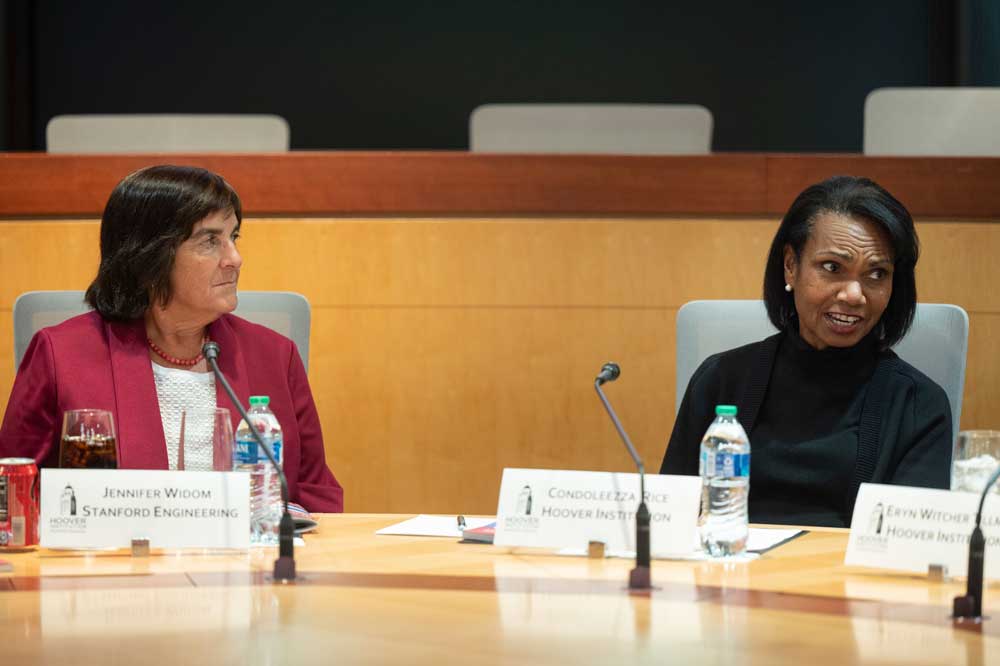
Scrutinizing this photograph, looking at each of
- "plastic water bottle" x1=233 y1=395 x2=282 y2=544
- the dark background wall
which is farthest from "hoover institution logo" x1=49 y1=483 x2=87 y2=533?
the dark background wall

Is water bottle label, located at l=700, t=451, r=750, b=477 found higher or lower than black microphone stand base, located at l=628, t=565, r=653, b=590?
higher

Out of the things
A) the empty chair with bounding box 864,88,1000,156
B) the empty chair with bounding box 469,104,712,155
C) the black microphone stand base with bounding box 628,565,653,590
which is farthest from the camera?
the empty chair with bounding box 469,104,712,155

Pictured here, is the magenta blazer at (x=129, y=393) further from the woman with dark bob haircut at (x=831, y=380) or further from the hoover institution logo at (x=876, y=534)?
the hoover institution logo at (x=876, y=534)

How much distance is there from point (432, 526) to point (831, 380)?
0.83m

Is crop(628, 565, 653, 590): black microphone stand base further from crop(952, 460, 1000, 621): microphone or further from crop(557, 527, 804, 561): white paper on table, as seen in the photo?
crop(952, 460, 1000, 621): microphone

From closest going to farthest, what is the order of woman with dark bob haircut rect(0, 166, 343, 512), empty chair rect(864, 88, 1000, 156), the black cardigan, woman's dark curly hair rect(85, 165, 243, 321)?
1. the black cardigan
2. woman with dark bob haircut rect(0, 166, 343, 512)
3. woman's dark curly hair rect(85, 165, 243, 321)
4. empty chair rect(864, 88, 1000, 156)

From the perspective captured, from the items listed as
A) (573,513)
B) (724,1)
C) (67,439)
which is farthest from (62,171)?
(724,1)

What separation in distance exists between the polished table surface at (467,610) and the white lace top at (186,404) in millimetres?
551

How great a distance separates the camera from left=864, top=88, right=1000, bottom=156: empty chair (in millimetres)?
3949

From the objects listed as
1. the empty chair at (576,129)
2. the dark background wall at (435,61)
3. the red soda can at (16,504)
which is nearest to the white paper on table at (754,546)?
the red soda can at (16,504)

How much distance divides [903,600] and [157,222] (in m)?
1.59

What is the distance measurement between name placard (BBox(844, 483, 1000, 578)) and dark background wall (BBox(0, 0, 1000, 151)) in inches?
191

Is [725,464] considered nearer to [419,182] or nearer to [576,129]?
[419,182]

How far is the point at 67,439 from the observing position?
1922mm
